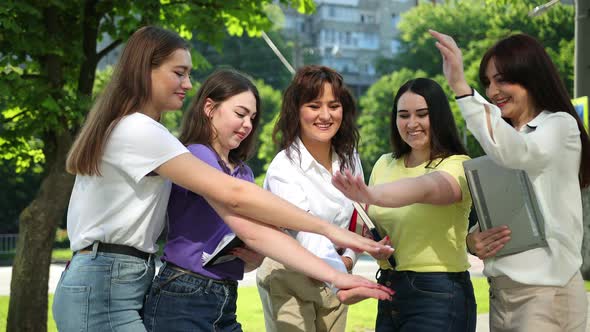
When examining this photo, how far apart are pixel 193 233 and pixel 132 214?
29 centimetres

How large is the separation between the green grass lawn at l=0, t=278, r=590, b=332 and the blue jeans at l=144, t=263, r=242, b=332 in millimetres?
7014

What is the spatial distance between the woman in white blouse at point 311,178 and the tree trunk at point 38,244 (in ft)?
18.8

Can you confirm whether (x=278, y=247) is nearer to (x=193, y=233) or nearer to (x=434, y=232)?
(x=193, y=233)

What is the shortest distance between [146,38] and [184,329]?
42.0 inches

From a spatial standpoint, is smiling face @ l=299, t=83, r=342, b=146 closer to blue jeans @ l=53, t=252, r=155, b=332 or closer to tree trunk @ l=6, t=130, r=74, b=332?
blue jeans @ l=53, t=252, r=155, b=332

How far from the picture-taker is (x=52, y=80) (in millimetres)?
8703

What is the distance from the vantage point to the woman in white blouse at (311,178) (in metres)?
3.61

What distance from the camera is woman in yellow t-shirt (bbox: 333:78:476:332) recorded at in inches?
139

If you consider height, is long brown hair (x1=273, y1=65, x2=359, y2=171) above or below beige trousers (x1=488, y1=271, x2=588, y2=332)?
above

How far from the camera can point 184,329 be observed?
9.88 ft

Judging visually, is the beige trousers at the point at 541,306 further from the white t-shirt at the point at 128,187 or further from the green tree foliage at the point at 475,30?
the green tree foliage at the point at 475,30

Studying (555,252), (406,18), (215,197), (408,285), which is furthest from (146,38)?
(406,18)

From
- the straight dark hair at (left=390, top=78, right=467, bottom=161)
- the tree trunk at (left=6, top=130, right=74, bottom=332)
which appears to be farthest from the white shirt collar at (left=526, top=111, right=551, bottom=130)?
the tree trunk at (left=6, top=130, right=74, bottom=332)

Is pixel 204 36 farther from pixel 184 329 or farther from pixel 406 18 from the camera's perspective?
pixel 406 18
